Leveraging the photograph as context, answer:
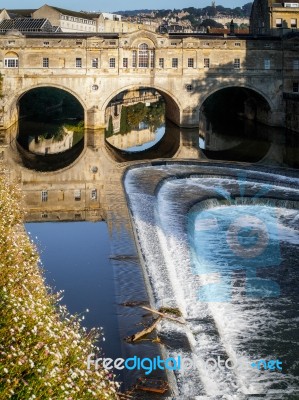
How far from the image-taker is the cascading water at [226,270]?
461 inches

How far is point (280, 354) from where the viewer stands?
12352 mm

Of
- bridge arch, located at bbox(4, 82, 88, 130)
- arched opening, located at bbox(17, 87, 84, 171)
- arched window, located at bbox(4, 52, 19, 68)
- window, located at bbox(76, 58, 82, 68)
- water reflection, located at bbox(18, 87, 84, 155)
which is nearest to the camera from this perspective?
arched opening, located at bbox(17, 87, 84, 171)

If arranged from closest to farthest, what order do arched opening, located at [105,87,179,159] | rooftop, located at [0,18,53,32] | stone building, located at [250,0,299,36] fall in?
arched opening, located at [105,87,179,159], stone building, located at [250,0,299,36], rooftop, located at [0,18,53,32]

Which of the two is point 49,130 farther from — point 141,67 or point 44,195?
point 44,195

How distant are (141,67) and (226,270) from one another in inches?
1356

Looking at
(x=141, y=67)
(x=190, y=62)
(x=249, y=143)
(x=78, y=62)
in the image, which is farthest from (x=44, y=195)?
(x=190, y=62)

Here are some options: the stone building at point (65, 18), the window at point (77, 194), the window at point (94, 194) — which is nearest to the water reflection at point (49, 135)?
the window at point (77, 194)

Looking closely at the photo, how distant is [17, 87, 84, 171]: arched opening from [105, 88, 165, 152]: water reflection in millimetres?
2902

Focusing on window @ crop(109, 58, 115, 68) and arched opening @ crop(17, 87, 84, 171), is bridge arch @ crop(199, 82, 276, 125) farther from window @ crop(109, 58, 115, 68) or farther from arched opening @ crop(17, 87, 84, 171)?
arched opening @ crop(17, 87, 84, 171)

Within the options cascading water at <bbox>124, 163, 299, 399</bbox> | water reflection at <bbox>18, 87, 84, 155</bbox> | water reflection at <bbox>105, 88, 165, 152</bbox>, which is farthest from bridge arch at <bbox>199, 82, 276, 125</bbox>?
cascading water at <bbox>124, 163, 299, 399</bbox>

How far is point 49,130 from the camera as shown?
5150 cm

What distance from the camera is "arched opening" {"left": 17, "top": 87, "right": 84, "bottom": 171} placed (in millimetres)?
38500

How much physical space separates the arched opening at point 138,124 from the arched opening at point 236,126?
331 cm

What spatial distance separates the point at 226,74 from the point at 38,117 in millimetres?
18858
